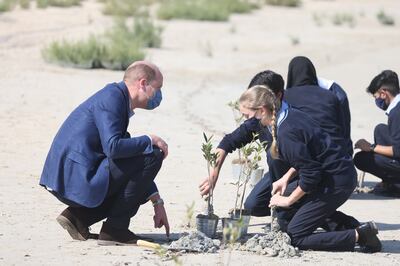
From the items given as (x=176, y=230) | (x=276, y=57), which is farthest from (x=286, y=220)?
(x=276, y=57)

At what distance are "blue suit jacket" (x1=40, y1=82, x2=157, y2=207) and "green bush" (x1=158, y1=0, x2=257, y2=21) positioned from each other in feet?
80.8

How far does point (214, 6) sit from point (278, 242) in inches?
1066

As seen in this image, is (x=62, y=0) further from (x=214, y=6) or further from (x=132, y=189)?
(x=132, y=189)

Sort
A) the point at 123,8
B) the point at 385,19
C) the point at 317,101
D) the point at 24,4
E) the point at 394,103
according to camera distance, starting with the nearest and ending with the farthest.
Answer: the point at 317,101 < the point at 394,103 < the point at 24,4 < the point at 123,8 < the point at 385,19

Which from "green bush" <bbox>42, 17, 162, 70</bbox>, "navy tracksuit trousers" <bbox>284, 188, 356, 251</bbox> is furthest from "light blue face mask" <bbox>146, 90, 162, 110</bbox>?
"green bush" <bbox>42, 17, 162, 70</bbox>

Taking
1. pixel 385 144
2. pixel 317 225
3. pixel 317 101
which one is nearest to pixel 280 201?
pixel 317 225

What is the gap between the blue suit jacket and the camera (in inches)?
283

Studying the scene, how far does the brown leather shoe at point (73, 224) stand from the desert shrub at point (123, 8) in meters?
25.4

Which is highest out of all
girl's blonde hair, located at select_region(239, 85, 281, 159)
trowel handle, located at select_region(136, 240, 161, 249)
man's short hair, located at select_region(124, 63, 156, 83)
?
man's short hair, located at select_region(124, 63, 156, 83)

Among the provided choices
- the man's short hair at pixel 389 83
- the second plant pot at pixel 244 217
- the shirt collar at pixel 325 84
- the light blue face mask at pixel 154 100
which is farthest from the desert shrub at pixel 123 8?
the light blue face mask at pixel 154 100

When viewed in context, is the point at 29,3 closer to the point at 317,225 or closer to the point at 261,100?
the point at 317,225

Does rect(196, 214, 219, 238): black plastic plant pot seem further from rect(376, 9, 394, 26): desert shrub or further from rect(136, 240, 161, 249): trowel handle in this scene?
rect(376, 9, 394, 26): desert shrub

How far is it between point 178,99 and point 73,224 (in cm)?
872

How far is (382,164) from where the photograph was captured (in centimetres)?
991
